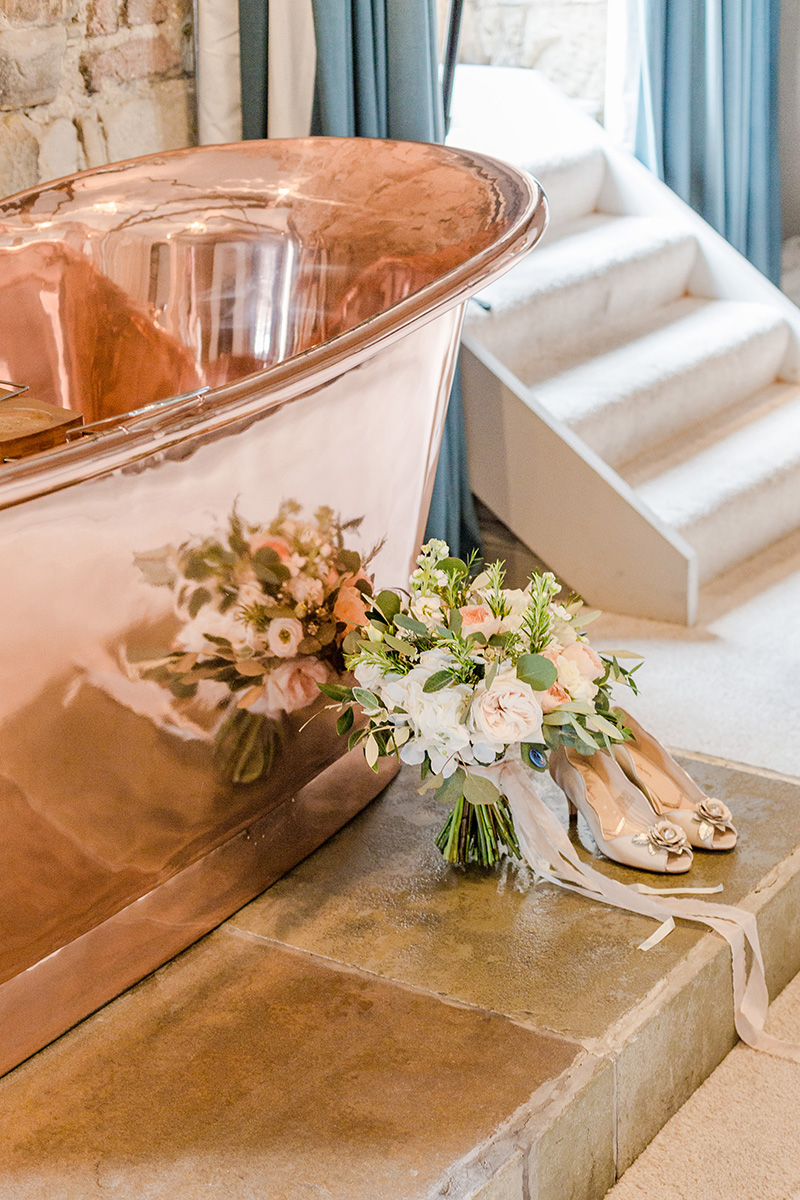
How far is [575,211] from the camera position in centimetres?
352

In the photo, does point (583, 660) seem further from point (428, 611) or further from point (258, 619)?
point (258, 619)

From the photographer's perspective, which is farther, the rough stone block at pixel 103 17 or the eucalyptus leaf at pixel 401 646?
the rough stone block at pixel 103 17

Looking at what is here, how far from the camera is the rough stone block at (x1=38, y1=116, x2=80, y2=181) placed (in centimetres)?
215

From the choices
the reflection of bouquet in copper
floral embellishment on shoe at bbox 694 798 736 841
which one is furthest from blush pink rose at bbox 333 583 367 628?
floral embellishment on shoe at bbox 694 798 736 841

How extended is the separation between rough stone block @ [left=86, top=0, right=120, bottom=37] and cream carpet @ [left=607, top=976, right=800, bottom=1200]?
73.6 inches

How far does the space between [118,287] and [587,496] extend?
1082 mm

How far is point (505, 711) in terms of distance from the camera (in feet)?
4.30

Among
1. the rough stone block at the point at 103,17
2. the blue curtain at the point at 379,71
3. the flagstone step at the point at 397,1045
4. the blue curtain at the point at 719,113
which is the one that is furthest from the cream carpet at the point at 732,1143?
the blue curtain at the point at 719,113

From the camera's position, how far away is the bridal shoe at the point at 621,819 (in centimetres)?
147

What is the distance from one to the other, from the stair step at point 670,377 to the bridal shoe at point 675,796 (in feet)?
4.44

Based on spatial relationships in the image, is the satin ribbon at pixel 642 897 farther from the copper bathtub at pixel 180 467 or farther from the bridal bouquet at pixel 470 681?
the copper bathtub at pixel 180 467

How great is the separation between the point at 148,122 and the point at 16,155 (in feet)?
1.02

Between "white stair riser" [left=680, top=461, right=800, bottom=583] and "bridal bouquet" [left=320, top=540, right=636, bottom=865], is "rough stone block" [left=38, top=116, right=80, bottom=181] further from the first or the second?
"white stair riser" [left=680, top=461, right=800, bottom=583]

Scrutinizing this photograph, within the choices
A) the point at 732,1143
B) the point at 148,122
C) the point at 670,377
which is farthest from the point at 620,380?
the point at 732,1143
